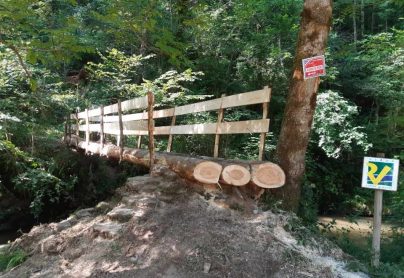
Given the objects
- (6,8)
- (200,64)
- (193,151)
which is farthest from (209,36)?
(6,8)

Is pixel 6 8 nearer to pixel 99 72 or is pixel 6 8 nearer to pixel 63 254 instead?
pixel 63 254

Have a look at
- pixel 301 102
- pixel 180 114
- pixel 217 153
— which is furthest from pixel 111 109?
pixel 301 102

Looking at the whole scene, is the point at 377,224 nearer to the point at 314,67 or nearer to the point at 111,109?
the point at 314,67

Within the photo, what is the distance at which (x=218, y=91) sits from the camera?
14836mm

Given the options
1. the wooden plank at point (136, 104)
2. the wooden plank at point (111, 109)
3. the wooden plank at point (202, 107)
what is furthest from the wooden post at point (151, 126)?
the wooden plank at point (111, 109)

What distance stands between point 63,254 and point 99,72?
919 cm

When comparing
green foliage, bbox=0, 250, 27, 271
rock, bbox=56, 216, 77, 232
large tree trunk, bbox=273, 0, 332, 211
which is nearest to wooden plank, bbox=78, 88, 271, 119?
large tree trunk, bbox=273, 0, 332, 211

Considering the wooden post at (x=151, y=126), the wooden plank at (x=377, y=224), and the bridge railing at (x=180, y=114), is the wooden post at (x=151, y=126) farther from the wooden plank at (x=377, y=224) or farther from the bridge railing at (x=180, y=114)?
the wooden plank at (x=377, y=224)

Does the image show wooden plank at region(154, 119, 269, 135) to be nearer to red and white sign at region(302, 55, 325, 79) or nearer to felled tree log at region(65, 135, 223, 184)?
felled tree log at region(65, 135, 223, 184)

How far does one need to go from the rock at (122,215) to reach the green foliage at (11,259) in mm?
1400

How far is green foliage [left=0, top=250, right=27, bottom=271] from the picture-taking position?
18.0 feet

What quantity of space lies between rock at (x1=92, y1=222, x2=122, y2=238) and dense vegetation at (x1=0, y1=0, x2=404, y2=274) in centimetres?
468

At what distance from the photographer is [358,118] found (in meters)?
15.2

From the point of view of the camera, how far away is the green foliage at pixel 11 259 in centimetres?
550
